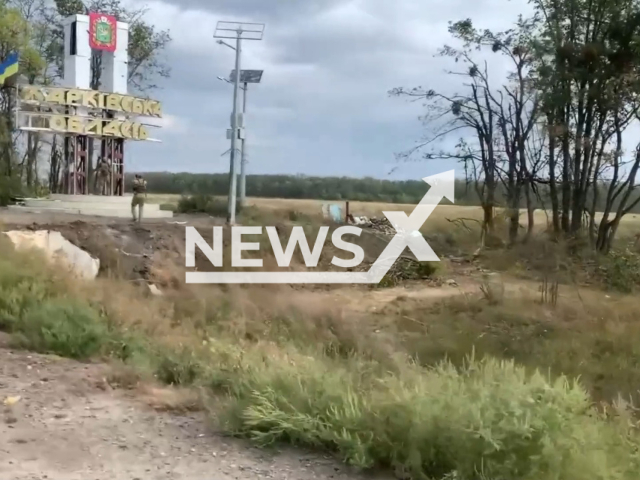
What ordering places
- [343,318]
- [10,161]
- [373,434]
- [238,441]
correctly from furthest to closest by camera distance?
1. [10,161]
2. [343,318]
3. [238,441]
4. [373,434]

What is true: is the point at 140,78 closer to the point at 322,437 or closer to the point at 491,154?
the point at 491,154

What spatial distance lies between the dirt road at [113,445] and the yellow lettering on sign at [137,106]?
1753cm

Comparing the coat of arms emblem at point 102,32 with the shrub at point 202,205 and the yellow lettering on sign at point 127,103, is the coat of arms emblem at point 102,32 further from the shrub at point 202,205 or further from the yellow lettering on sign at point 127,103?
the shrub at point 202,205

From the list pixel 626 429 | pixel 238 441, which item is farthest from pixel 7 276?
pixel 626 429

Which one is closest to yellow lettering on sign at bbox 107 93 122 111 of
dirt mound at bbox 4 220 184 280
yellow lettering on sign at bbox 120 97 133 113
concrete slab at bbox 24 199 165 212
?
yellow lettering on sign at bbox 120 97 133 113

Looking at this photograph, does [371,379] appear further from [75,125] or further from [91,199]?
[75,125]

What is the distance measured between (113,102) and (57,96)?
168cm

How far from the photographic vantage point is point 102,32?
70.8 feet

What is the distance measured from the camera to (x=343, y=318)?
11734mm

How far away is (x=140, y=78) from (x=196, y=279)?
53.0 ft

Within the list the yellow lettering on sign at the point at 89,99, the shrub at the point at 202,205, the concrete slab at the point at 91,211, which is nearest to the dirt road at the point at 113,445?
the concrete slab at the point at 91,211

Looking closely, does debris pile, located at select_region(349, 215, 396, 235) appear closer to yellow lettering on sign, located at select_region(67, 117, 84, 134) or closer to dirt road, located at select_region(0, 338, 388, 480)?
yellow lettering on sign, located at select_region(67, 117, 84, 134)

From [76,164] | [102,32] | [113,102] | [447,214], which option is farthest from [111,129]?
[447,214]

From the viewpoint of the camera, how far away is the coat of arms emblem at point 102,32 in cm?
2139
